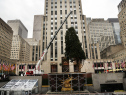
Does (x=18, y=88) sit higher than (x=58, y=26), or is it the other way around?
(x=58, y=26)

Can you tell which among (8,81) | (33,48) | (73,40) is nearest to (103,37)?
(33,48)

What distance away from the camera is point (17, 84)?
1056 inches

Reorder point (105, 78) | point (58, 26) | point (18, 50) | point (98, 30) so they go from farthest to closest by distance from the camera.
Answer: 1. point (18, 50)
2. point (98, 30)
3. point (58, 26)
4. point (105, 78)

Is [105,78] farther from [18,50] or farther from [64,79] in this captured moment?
[18,50]

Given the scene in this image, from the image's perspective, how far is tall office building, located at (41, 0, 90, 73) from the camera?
204 feet

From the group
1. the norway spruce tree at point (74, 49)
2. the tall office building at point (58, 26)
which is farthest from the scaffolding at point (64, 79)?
the tall office building at point (58, 26)

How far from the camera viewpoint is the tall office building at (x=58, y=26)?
6229cm

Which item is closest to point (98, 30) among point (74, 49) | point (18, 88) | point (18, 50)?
point (18, 50)

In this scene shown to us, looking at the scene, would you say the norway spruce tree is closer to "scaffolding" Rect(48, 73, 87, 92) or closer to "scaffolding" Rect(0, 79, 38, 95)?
"scaffolding" Rect(48, 73, 87, 92)

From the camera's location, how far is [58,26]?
226ft

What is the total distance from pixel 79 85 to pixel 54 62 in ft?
112

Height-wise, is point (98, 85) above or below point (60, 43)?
below

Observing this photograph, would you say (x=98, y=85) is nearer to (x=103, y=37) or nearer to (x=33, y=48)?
(x=33, y=48)

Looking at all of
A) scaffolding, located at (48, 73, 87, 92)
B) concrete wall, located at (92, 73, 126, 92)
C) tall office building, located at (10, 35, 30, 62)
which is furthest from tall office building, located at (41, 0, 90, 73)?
tall office building, located at (10, 35, 30, 62)
